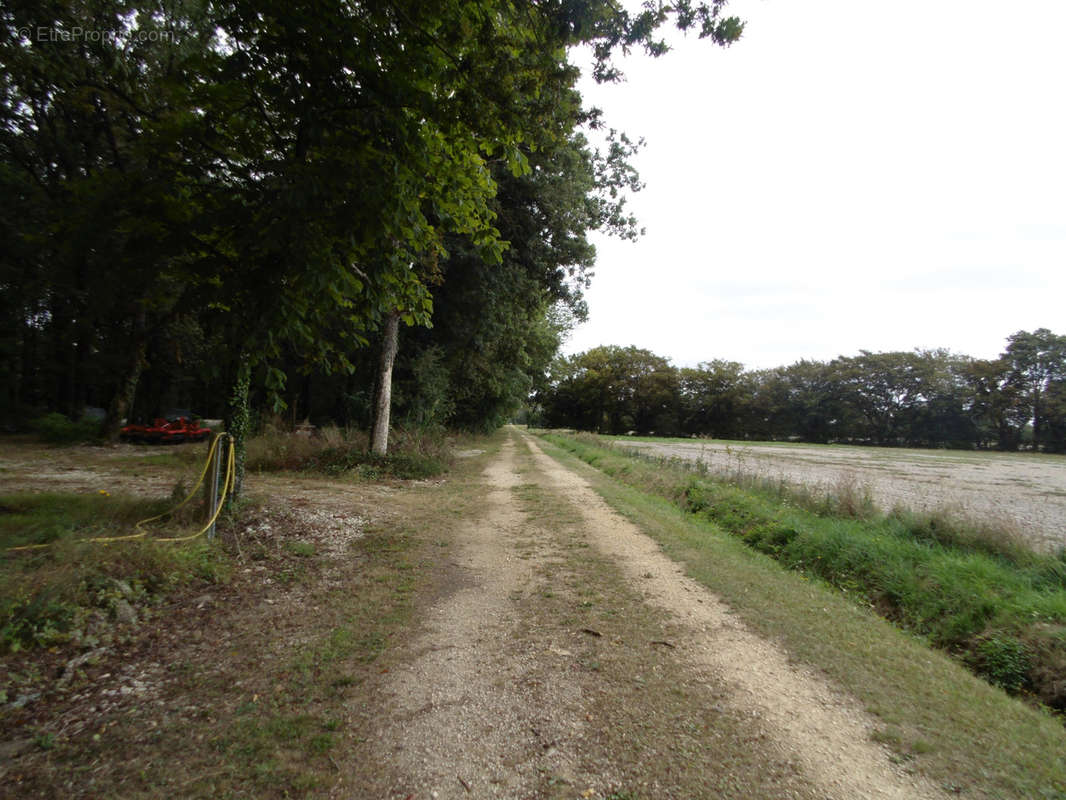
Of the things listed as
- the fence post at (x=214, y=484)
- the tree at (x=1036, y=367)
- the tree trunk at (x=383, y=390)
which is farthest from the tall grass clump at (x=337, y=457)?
the tree at (x=1036, y=367)

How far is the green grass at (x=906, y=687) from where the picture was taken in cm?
266

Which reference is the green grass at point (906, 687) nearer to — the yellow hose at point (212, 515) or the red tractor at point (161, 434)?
the yellow hose at point (212, 515)

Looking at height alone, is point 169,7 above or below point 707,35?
above

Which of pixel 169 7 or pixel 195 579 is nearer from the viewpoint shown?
pixel 195 579

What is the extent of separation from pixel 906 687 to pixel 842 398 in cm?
Answer: 8506

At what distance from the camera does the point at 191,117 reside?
5227 millimetres

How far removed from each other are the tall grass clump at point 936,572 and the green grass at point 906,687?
265mm

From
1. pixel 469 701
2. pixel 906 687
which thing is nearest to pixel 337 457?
pixel 469 701

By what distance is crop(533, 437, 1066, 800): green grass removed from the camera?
2.66 m

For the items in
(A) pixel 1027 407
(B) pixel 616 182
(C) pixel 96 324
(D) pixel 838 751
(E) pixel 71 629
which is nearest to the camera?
(D) pixel 838 751

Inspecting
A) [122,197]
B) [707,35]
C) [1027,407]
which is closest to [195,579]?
[122,197]

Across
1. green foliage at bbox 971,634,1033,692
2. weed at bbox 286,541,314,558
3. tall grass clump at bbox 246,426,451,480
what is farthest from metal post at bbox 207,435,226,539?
green foliage at bbox 971,634,1033,692

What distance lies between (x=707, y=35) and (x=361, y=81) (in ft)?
12.0

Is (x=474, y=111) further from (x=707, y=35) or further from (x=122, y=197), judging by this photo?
(x=122, y=197)
